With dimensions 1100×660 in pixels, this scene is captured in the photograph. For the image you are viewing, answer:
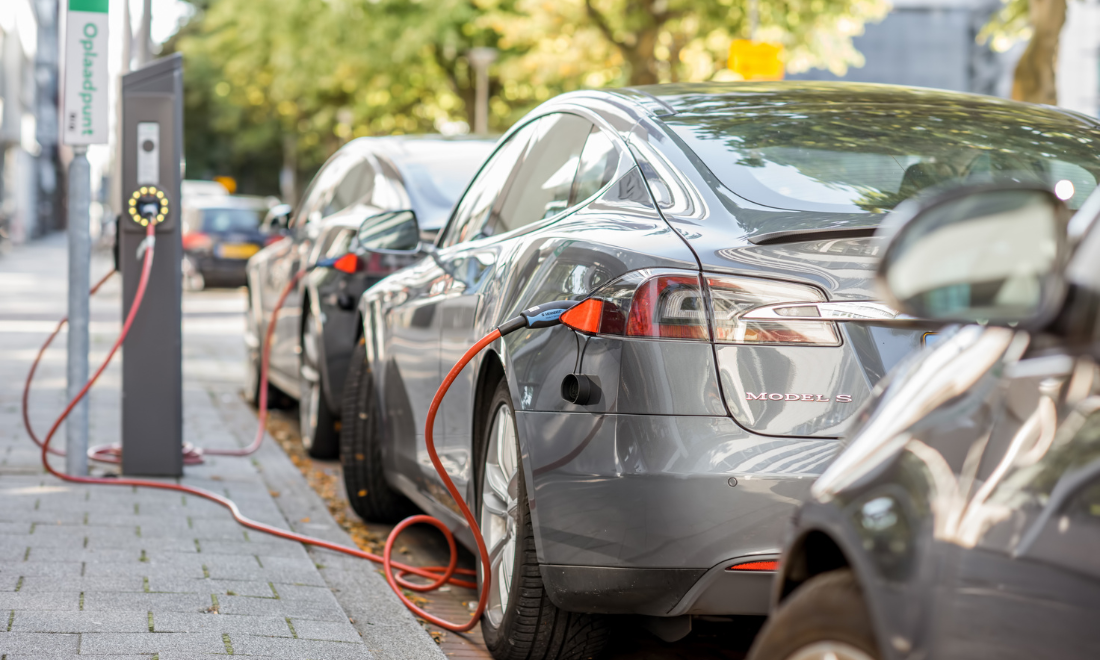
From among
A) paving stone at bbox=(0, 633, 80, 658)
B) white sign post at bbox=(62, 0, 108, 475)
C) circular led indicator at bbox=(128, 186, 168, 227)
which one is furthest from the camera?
circular led indicator at bbox=(128, 186, 168, 227)

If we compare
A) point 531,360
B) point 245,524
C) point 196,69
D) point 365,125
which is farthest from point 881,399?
point 196,69

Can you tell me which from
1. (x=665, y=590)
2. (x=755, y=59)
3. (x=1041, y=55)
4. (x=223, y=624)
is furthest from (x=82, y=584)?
(x=755, y=59)

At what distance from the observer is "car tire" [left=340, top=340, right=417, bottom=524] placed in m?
5.94

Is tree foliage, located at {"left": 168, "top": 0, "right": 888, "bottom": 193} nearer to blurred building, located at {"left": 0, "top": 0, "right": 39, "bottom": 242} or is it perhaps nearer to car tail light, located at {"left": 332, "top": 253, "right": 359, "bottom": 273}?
blurred building, located at {"left": 0, "top": 0, "right": 39, "bottom": 242}

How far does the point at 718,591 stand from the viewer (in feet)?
10.6

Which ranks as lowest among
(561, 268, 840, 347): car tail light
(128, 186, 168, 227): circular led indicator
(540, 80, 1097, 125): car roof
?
(561, 268, 840, 347): car tail light

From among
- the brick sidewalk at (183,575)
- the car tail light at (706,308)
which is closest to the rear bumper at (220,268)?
the brick sidewalk at (183,575)

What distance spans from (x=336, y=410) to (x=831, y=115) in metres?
3.99

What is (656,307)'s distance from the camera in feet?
10.7

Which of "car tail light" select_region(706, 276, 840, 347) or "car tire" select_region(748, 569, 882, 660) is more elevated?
"car tail light" select_region(706, 276, 840, 347)

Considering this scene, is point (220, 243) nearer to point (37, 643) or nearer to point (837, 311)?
point (37, 643)

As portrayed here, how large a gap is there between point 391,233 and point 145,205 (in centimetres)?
141

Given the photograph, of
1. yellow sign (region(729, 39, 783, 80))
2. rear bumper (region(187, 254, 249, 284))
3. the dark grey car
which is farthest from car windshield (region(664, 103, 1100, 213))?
rear bumper (region(187, 254, 249, 284))

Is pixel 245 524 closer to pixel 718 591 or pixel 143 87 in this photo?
pixel 143 87
